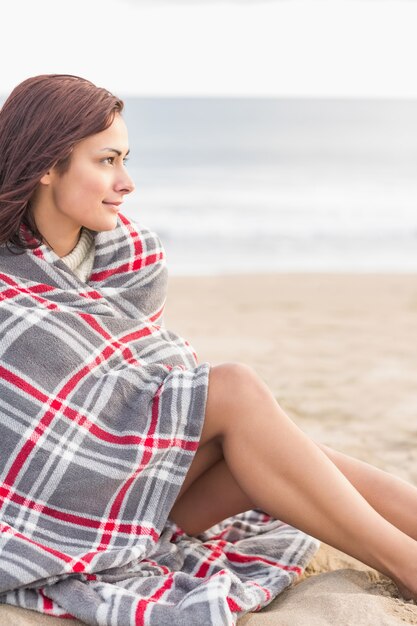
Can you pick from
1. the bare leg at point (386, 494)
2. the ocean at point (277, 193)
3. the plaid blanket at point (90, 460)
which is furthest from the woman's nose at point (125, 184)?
the ocean at point (277, 193)

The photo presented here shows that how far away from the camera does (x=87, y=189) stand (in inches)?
88.4

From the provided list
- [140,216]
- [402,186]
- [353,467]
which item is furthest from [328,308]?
[402,186]

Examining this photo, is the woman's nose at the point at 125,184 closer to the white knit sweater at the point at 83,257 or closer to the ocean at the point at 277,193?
the white knit sweater at the point at 83,257

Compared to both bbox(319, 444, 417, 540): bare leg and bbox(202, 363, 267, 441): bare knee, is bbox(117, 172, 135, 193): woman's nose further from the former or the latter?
bbox(319, 444, 417, 540): bare leg

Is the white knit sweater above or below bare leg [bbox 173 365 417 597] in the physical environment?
above

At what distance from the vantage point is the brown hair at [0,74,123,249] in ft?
7.14

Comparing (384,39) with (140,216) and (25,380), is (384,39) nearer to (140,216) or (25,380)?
(140,216)

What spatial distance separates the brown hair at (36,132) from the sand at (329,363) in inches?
38.7

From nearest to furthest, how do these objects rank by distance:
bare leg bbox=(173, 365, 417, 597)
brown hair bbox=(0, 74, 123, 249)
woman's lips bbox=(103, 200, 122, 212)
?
bare leg bbox=(173, 365, 417, 597), brown hair bbox=(0, 74, 123, 249), woman's lips bbox=(103, 200, 122, 212)

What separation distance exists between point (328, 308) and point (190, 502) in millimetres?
4611

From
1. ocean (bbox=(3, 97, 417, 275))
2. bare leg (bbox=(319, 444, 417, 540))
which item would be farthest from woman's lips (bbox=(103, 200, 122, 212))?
ocean (bbox=(3, 97, 417, 275))

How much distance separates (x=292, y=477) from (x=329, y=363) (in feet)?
10.3

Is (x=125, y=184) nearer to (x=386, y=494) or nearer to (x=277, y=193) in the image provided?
(x=386, y=494)

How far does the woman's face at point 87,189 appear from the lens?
2236mm
